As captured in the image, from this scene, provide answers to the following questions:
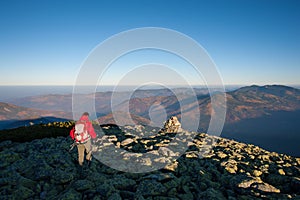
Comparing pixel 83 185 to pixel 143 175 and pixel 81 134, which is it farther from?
pixel 81 134

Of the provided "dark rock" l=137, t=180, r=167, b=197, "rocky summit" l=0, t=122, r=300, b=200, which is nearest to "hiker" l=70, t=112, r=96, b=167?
"rocky summit" l=0, t=122, r=300, b=200

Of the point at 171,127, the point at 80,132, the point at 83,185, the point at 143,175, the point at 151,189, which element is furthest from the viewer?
the point at 171,127

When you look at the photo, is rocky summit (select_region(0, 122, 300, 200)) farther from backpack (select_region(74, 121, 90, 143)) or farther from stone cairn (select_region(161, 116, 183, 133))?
stone cairn (select_region(161, 116, 183, 133))

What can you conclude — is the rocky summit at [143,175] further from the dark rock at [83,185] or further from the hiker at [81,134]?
the hiker at [81,134]

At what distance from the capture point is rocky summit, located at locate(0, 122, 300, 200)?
9234 millimetres

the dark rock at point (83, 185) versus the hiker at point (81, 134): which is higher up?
the hiker at point (81, 134)

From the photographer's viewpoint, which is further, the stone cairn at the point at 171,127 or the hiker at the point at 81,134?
the stone cairn at the point at 171,127

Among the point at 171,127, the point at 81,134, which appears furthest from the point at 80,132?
the point at 171,127

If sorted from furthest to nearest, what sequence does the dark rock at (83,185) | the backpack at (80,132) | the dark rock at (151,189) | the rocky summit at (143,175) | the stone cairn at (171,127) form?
the stone cairn at (171,127), the backpack at (80,132), the dark rock at (83,185), the rocky summit at (143,175), the dark rock at (151,189)

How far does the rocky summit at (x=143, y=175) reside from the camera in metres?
9.23

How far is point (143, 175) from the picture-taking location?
11.2m

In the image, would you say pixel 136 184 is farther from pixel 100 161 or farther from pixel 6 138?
pixel 6 138

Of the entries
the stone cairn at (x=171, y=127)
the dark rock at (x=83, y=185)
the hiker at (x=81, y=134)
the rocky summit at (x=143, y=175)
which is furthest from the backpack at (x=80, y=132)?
the stone cairn at (x=171, y=127)

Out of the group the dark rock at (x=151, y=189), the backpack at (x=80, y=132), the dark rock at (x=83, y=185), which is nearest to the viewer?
the dark rock at (x=151, y=189)
